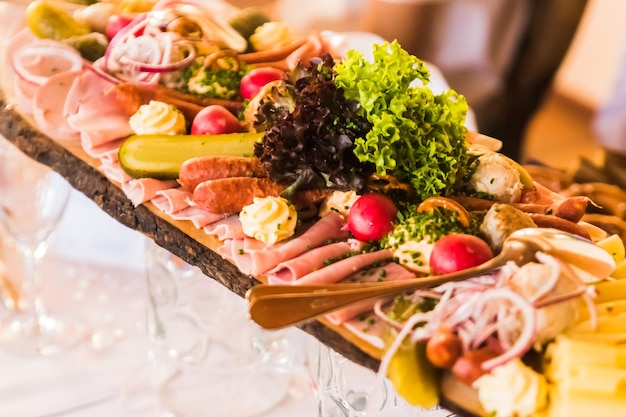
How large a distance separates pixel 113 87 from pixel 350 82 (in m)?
0.51

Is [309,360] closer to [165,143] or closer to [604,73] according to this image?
[165,143]

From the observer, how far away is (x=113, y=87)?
1425 mm

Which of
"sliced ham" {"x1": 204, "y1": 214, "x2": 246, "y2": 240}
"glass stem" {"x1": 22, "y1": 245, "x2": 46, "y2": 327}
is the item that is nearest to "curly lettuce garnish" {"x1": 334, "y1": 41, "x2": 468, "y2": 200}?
"sliced ham" {"x1": 204, "y1": 214, "x2": 246, "y2": 240}

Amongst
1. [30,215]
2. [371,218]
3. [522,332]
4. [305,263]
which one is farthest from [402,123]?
[30,215]

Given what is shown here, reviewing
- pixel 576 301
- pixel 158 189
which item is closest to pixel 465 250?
pixel 576 301

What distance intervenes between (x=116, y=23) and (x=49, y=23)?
136mm

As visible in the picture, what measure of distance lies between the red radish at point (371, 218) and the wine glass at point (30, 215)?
84cm

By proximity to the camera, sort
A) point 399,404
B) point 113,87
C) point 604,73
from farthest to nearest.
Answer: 1. point 604,73
2. point 113,87
3. point 399,404

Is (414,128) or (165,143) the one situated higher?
(414,128)

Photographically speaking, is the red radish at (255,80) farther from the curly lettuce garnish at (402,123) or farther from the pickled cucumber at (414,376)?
the pickled cucumber at (414,376)

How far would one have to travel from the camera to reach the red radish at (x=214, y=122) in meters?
1.36

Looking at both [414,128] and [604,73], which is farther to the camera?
[604,73]

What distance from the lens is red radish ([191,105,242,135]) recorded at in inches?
53.6

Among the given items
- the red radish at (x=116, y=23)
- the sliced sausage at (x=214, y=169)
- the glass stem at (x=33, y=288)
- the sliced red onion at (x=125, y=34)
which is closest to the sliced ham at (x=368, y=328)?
the sliced sausage at (x=214, y=169)
